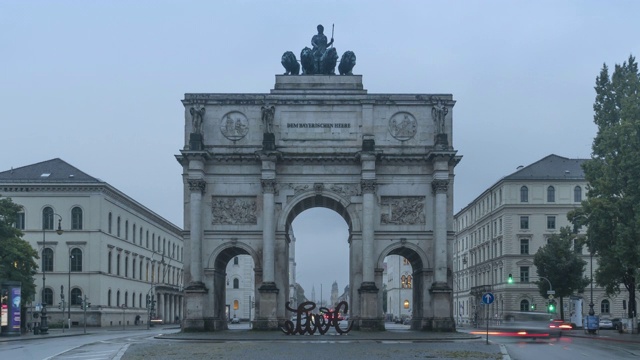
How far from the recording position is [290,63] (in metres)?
66.4

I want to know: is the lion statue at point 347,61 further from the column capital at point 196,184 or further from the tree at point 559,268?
the tree at point 559,268

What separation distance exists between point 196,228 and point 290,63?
43.2 ft

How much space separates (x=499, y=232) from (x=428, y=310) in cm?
4904

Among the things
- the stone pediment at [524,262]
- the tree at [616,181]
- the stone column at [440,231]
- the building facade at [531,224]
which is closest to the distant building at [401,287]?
the building facade at [531,224]

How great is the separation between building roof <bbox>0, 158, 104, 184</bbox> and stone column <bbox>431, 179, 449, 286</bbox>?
37442 mm

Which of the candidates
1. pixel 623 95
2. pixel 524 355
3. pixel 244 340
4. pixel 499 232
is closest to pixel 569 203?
pixel 499 232

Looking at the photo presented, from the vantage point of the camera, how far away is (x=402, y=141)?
2537 inches

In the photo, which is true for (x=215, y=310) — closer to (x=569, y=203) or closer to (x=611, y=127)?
(x=611, y=127)

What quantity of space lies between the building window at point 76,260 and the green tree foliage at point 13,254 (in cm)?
2029

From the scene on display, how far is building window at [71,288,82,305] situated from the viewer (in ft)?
289

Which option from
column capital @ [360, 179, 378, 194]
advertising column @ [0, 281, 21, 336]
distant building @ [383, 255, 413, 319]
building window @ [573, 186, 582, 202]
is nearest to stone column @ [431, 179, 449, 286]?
column capital @ [360, 179, 378, 194]

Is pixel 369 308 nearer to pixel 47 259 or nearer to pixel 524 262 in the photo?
pixel 47 259

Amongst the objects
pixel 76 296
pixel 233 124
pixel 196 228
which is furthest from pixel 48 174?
pixel 233 124

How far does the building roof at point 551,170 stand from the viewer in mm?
106938
